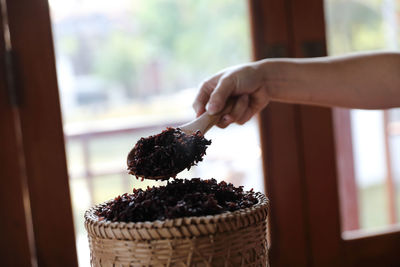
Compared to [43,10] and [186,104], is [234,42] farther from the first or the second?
[43,10]

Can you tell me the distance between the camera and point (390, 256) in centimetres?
204

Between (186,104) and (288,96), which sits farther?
(186,104)

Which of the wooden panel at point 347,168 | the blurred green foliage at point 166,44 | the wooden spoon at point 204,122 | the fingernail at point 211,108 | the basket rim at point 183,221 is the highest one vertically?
the blurred green foliage at point 166,44

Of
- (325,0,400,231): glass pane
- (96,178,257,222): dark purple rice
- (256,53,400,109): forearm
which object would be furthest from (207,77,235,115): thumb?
(325,0,400,231): glass pane

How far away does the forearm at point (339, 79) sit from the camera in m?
1.42

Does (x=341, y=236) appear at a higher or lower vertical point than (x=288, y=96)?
lower

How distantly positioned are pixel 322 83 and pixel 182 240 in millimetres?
833

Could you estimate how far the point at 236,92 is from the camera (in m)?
→ 1.36

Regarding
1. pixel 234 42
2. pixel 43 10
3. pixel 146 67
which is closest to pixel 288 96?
pixel 234 42

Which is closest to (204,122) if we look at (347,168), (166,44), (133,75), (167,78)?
(166,44)

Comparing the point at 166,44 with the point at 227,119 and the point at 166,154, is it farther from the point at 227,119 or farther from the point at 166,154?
the point at 166,154

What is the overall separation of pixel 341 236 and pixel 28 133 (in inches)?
53.1

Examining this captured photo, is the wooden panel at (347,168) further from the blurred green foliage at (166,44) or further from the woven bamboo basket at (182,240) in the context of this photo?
the woven bamboo basket at (182,240)

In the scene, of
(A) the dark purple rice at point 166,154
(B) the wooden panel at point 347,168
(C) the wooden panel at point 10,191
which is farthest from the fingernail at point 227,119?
(B) the wooden panel at point 347,168
